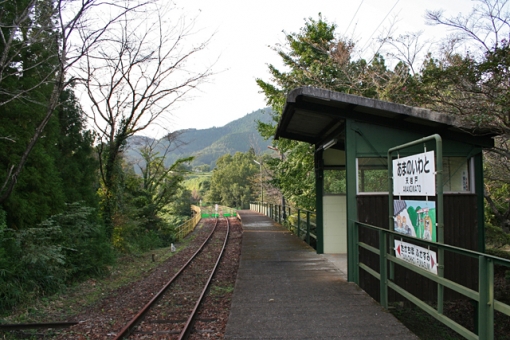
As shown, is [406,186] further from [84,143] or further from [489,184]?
[489,184]

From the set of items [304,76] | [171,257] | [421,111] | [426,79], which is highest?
[304,76]

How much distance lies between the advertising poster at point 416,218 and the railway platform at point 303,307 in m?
1.11

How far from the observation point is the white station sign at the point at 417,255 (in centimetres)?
475

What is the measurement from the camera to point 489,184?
15891 millimetres

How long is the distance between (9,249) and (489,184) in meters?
15.4

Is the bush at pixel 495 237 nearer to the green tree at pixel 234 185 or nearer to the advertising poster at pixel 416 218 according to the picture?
the advertising poster at pixel 416 218

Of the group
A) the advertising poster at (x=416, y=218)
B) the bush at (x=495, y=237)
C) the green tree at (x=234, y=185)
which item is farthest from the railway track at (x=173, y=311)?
the green tree at (x=234, y=185)

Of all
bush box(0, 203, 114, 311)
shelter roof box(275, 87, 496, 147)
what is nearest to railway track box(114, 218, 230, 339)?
bush box(0, 203, 114, 311)

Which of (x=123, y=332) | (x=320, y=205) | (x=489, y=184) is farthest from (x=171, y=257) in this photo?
(x=489, y=184)

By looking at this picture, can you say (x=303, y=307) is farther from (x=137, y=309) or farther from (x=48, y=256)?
(x=48, y=256)

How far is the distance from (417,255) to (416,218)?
1.49 ft

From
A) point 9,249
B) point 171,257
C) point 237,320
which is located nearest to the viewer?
point 237,320

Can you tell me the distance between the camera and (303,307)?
6098mm

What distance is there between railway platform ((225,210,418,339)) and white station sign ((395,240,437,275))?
763 millimetres
